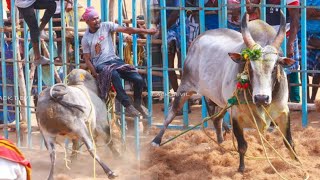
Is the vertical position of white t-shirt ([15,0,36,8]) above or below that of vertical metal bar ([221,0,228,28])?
above

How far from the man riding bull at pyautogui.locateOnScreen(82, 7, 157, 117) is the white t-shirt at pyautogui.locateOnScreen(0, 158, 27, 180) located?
405cm

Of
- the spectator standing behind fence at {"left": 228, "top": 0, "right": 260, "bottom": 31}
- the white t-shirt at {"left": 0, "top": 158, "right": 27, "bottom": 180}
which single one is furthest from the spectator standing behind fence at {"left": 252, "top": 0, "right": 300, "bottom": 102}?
the white t-shirt at {"left": 0, "top": 158, "right": 27, "bottom": 180}

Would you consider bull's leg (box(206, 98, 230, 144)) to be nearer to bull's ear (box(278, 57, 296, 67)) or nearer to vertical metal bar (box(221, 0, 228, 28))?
vertical metal bar (box(221, 0, 228, 28))

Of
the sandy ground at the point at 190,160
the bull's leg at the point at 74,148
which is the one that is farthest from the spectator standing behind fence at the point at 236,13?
the bull's leg at the point at 74,148

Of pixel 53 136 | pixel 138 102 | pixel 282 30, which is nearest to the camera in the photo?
pixel 282 30

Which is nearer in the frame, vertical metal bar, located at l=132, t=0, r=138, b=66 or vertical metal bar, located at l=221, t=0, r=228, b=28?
vertical metal bar, located at l=221, t=0, r=228, b=28

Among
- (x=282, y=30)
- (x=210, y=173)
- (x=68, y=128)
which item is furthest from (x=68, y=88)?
(x=282, y=30)

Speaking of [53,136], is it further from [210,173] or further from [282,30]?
[282,30]

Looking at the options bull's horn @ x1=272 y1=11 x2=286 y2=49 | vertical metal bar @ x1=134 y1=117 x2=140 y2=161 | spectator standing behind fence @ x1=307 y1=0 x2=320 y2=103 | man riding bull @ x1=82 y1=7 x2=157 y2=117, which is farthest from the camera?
spectator standing behind fence @ x1=307 y1=0 x2=320 y2=103

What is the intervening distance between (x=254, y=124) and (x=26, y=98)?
349 cm

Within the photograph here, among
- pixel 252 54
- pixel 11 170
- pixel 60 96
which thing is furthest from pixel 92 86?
pixel 11 170

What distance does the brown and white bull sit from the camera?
23.0 ft

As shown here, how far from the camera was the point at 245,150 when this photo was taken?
753cm

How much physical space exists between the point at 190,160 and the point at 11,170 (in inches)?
163
